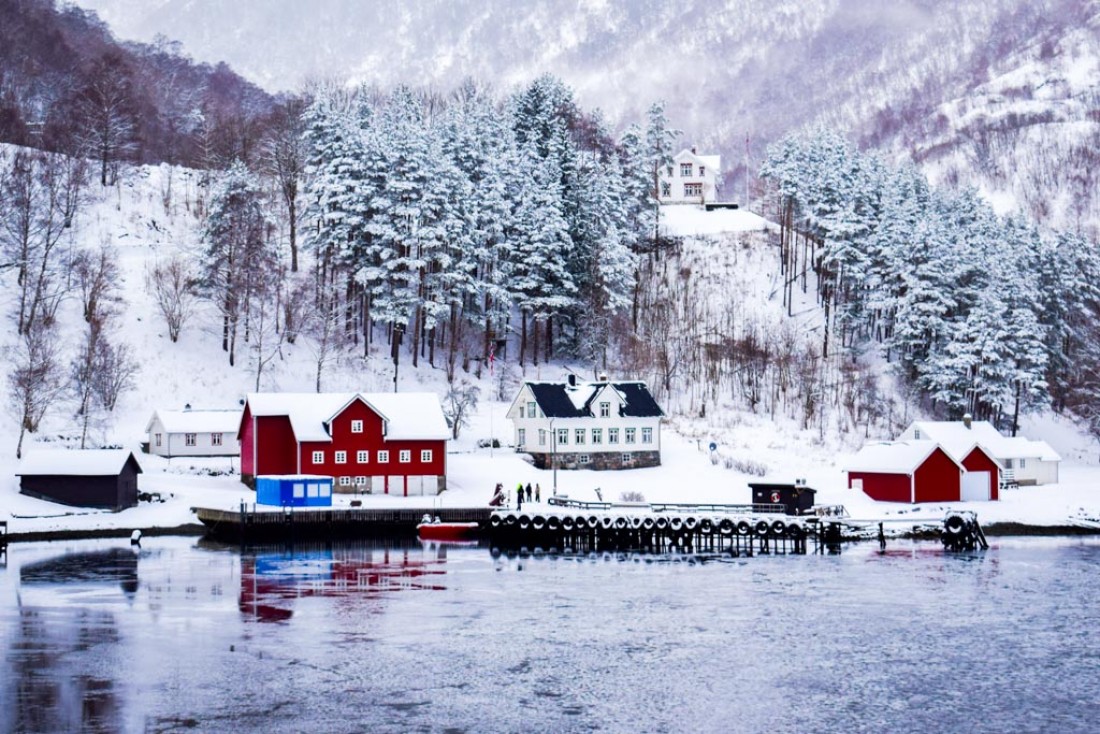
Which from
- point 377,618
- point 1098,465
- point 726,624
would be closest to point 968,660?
point 726,624

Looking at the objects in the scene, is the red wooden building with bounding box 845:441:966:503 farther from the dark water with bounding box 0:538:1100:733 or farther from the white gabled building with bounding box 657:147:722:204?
the white gabled building with bounding box 657:147:722:204

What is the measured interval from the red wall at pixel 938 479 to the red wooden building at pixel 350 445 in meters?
29.7

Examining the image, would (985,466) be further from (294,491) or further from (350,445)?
(294,491)

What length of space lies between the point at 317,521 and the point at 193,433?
16.5 m

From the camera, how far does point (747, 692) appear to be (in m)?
33.4

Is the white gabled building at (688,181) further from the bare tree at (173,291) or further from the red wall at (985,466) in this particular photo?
the red wall at (985,466)

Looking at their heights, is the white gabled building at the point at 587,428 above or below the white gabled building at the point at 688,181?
below

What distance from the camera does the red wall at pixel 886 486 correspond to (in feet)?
256

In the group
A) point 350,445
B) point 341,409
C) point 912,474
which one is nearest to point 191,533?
point 350,445

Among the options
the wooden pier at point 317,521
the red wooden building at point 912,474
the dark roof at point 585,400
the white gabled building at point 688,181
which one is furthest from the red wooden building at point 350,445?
the white gabled building at point 688,181

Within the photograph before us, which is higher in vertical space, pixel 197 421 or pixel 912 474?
pixel 197 421

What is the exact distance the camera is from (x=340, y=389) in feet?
292

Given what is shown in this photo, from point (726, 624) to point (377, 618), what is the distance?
11969 millimetres

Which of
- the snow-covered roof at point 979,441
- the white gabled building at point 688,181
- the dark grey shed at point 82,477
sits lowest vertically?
the dark grey shed at point 82,477
